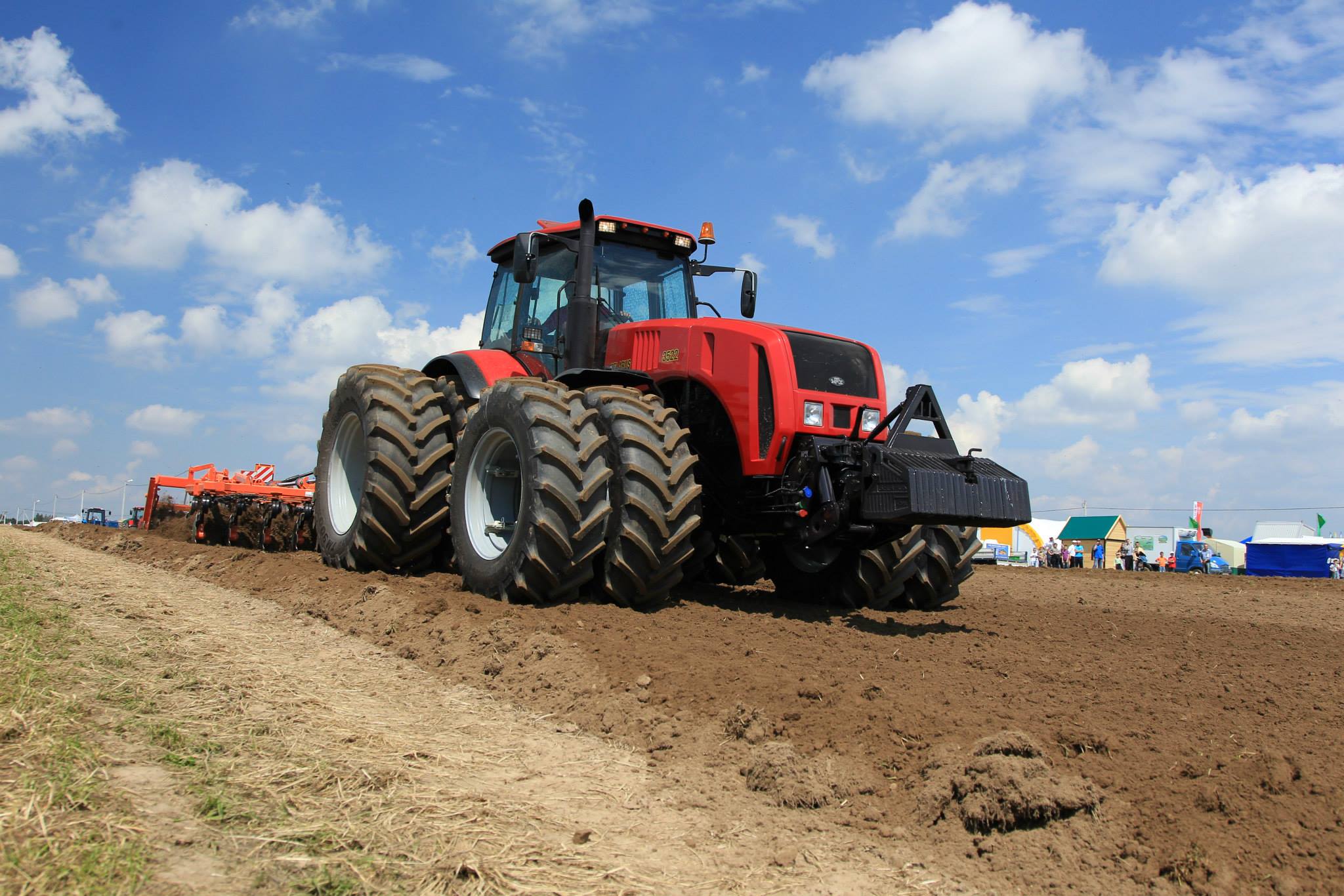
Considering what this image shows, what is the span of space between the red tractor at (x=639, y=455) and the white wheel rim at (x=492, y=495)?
0.06 feet

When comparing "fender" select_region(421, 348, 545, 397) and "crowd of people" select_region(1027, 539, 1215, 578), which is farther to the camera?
"crowd of people" select_region(1027, 539, 1215, 578)

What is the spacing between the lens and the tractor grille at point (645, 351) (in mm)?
7621

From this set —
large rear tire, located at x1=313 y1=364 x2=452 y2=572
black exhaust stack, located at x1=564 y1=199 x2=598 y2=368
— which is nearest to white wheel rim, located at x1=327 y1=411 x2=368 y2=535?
large rear tire, located at x1=313 y1=364 x2=452 y2=572

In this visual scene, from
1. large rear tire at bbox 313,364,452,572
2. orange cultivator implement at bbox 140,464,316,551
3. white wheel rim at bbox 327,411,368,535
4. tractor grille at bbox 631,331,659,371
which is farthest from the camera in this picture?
orange cultivator implement at bbox 140,464,316,551

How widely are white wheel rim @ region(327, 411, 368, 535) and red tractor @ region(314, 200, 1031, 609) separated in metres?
0.02

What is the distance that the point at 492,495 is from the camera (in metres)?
7.62

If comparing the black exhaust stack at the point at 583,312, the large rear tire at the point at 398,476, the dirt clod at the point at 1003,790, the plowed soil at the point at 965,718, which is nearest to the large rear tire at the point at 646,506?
the plowed soil at the point at 965,718

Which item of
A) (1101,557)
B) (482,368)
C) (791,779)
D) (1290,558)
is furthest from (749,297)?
(1101,557)

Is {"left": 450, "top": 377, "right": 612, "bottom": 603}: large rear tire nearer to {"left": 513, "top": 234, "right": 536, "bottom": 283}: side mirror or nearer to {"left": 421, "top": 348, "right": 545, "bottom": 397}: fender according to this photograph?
{"left": 513, "top": 234, "right": 536, "bottom": 283}: side mirror

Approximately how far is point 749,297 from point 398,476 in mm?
3408

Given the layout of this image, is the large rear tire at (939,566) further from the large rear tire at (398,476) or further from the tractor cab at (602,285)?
the large rear tire at (398,476)

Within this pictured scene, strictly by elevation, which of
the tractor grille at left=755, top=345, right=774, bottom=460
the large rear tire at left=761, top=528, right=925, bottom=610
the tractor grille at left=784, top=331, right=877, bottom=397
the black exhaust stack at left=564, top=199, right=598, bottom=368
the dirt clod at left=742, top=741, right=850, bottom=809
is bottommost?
the dirt clod at left=742, top=741, right=850, bottom=809

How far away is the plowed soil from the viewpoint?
3.02 meters

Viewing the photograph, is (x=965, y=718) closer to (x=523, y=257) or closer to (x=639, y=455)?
(x=639, y=455)
